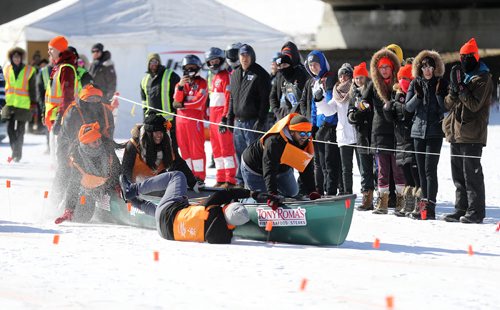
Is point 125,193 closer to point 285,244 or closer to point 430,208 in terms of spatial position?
point 285,244

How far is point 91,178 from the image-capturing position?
9766 millimetres

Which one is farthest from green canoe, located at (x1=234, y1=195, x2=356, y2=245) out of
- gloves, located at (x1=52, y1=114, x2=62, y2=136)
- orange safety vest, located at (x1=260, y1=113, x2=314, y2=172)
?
gloves, located at (x1=52, y1=114, x2=62, y2=136)

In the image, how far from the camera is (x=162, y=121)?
961cm

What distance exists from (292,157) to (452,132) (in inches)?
73.4

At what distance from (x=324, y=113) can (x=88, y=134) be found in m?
2.80

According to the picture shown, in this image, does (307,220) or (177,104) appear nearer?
(307,220)

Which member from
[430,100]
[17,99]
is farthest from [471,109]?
[17,99]

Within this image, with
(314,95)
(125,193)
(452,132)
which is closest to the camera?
(125,193)

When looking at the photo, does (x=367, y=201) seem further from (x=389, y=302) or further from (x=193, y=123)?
(x=389, y=302)

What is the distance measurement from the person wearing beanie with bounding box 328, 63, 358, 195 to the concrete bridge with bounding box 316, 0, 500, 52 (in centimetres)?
2070

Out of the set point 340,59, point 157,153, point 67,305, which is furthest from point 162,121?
point 340,59

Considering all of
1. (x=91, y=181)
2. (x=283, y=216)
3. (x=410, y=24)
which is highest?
(x=410, y=24)

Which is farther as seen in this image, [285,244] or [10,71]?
[10,71]

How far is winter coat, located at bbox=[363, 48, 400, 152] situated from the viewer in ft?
34.6
